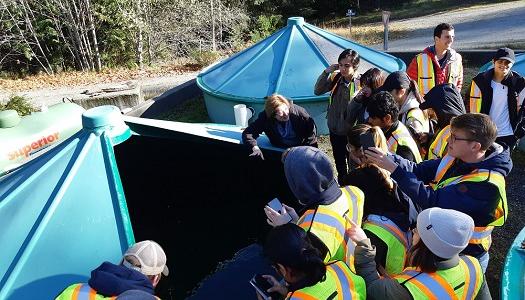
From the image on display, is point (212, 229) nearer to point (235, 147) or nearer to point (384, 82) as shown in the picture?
point (235, 147)

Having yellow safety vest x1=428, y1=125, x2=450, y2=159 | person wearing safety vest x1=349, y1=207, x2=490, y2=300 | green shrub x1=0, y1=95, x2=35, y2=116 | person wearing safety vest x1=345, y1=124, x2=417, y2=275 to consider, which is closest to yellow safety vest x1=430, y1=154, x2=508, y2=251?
person wearing safety vest x1=345, y1=124, x2=417, y2=275

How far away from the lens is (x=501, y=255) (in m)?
4.29

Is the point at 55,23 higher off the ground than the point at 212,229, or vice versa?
the point at 55,23

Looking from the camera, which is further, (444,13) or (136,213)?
(444,13)

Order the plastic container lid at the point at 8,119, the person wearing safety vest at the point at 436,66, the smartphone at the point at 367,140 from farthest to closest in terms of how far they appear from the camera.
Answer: the plastic container lid at the point at 8,119
the person wearing safety vest at the point at 436,66
the smartphone at the point at 367,140

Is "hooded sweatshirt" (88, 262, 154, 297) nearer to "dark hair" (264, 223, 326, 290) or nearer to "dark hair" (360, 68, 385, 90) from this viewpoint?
"dark hair" (264, 223, 326, 290)

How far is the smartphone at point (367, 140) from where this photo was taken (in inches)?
113

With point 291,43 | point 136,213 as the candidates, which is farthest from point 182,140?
point 291,43

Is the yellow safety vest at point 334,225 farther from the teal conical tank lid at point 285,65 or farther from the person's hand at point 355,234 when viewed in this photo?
the teal conical tank lid at point 285,65

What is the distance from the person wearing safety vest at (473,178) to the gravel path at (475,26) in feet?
45.2

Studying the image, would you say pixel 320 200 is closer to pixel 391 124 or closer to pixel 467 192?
pixel 467 192

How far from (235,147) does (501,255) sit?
2670 millimetres

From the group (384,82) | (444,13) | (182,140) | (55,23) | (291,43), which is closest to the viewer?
(384,82)

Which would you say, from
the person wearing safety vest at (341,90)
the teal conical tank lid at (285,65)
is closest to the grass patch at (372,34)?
the teal conical tank lid at (285,65)
